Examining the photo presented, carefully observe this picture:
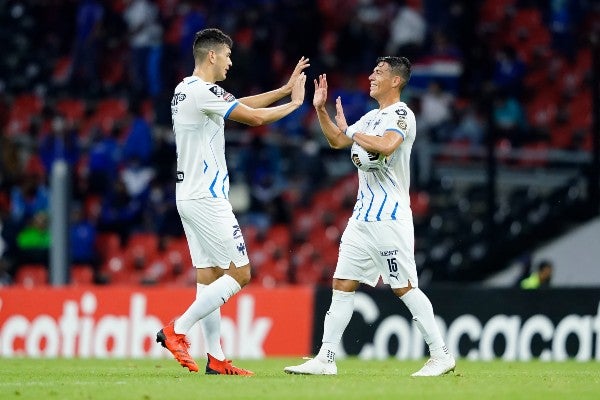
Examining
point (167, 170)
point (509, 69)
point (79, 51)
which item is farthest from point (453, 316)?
point (79, 51)

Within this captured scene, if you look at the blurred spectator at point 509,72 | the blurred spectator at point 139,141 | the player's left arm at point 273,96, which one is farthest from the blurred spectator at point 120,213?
the player's left arm at point 273,96

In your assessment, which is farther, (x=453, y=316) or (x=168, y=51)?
(x=168, y=51)

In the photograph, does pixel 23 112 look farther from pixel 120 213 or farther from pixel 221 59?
pixel 221 59

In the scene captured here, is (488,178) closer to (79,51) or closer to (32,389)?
(79,51)

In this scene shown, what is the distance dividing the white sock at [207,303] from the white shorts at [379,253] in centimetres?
91

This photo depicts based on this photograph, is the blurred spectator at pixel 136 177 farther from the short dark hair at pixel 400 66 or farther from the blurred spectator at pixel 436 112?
the short dark hair at pixel 400 66

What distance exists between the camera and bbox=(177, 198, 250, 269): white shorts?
35.9 feet

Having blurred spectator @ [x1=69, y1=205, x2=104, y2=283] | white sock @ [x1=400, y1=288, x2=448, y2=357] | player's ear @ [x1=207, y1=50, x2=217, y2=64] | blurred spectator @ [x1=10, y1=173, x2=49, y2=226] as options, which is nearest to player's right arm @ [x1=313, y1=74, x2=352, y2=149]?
player's ear @ [x1=207, y1=50, x2=217, y2=64]

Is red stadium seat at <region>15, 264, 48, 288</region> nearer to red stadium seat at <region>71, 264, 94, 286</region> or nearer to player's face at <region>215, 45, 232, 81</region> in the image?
red stadium seat at <region>71, 264, 94, 286</region>

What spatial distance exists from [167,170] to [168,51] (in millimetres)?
2961

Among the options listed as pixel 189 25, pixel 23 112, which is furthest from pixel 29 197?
pixel 189 25

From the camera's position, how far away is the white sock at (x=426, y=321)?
11.0 meters

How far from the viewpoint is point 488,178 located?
65.2 ft

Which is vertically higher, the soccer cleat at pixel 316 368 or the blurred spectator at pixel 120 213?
the blurred spectator at pixel 120 213
